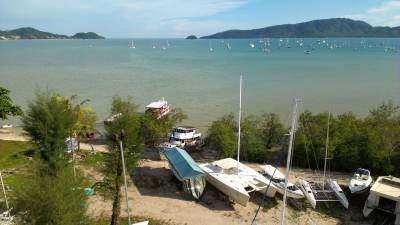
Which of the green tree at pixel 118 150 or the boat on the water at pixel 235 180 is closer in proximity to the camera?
the green tree at pixel 118 150

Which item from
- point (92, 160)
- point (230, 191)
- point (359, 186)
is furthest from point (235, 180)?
point (92, 160)

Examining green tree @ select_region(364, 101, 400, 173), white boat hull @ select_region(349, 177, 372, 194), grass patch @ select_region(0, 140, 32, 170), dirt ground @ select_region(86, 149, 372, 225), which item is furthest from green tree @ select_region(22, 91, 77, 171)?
green tree @ select_region(364, 101, 400, 173)

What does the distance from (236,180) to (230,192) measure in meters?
1.30

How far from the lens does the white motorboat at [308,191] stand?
2310 cm

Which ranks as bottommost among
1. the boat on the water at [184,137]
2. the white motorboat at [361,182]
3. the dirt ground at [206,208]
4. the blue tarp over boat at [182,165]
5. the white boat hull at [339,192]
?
the dirt ground at [206,208]

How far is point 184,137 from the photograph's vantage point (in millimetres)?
34812

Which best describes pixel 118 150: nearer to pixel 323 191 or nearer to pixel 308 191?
pixel 308 191

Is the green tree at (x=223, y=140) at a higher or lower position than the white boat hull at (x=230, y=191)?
higher

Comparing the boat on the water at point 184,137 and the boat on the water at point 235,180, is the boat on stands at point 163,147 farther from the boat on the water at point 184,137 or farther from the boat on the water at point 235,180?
the boat on the water at point 235,180

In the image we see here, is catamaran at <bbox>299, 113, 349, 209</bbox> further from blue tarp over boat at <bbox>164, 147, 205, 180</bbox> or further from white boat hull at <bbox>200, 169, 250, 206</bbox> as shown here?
blue tarp over boat at <bbox>164, 147, 205, 180</bbox>

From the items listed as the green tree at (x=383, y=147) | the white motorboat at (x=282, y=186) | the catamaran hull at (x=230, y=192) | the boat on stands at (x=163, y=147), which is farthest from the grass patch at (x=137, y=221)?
the green tree at (x=383, y=147)

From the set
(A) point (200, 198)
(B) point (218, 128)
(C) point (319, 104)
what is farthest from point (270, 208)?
(C) point (319, 104)

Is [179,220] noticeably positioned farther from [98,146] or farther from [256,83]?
[256,83]

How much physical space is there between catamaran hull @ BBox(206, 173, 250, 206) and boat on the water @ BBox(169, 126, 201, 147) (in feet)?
30.5
